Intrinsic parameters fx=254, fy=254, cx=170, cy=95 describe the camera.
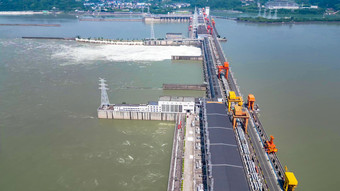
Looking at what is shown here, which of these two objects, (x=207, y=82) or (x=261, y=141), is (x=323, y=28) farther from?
(x=261, y=141)

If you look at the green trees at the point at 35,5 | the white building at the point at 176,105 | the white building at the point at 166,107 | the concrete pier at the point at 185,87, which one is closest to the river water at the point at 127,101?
the concrete pier at the point at 185,87

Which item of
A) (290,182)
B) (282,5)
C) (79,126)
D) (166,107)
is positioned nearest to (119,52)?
(79,126)

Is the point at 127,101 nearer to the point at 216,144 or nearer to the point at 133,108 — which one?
the point at 133,108

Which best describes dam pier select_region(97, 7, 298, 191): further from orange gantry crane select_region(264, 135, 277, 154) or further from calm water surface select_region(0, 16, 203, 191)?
calm water surface select_region(0, 16, 203, 191)

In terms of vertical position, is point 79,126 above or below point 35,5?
below

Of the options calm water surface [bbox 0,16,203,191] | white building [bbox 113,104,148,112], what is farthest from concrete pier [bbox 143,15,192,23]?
white building [bbox 113,104,148,112]

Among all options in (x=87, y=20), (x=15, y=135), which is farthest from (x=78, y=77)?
(x=87, y=20)
